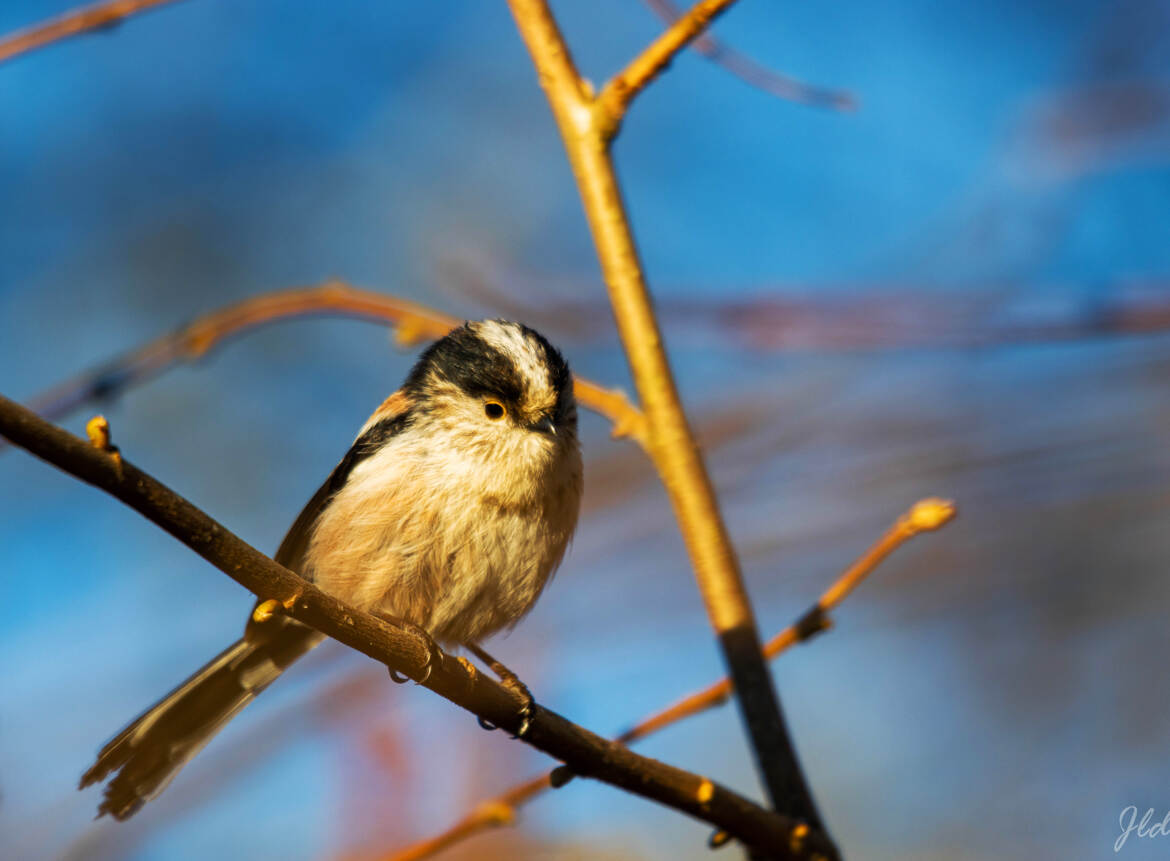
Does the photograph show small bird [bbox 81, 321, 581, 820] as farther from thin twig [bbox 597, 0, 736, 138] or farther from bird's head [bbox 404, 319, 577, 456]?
thin twig [bbox 597, 0, 736, 138]

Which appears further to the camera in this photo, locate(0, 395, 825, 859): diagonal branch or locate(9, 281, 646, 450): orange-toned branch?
locate(9, 281, 646, 450): orange-toned branch

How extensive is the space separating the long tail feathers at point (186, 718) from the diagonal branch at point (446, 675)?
40.0 inches

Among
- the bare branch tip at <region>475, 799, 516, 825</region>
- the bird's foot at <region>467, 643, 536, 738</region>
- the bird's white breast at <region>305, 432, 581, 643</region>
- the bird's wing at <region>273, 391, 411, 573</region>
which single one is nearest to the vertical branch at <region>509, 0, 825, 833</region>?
the bird's foot at <region>467, 643, 536, 738</region>

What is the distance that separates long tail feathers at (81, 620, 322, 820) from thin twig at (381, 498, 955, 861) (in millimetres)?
844

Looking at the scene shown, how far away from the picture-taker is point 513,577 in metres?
3.16

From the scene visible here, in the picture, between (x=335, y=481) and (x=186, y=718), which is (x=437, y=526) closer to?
(x=335, y=481)

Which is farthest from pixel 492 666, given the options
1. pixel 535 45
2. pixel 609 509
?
pixel 609 509

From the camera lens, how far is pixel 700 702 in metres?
2.36

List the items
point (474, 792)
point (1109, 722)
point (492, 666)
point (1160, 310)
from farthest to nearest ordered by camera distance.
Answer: point (1109, 722), point (474, 792), point (492, 666), point (1160, 310)

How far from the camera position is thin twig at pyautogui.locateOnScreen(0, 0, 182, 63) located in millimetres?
2537

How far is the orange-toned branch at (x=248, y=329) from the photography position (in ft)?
9.20

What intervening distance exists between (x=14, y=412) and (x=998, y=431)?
4.33 metres

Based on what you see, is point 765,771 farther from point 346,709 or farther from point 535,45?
point 346,709

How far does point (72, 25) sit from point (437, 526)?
5.29ft
